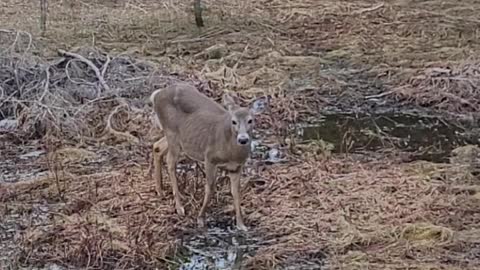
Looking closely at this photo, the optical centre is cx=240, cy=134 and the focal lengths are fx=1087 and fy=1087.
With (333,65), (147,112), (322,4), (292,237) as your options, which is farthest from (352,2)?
(292,237)

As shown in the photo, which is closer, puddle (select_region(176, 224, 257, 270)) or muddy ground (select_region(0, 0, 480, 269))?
puddle (select_region(176, 224, 257, 270))

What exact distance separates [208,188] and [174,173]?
1.62 feet

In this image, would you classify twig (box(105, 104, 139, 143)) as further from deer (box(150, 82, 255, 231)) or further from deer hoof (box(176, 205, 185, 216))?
deer hoof (box(176, 205, 185, 216))

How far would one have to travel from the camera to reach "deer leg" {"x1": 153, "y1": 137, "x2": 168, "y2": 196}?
8.13 m

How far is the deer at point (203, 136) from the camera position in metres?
7.40

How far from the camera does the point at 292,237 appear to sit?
7.27 m

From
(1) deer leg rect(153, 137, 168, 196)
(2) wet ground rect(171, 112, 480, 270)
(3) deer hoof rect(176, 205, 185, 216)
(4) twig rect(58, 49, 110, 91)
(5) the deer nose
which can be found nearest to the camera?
(5) the deer nose

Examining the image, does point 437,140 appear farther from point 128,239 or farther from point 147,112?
point 128,239

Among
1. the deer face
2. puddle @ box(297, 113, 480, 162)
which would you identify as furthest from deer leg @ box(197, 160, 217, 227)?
puddle @ box(297, 113, 480, 162)

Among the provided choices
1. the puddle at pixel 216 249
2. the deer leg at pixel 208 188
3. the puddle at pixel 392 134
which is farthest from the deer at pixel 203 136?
the puddle at pixel 392 134

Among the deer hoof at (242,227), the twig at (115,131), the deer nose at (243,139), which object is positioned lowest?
the deer hoof at (242,227)

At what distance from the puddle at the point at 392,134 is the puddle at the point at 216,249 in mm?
2250

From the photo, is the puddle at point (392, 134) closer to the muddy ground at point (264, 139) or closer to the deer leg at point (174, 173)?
the muddy ground at point (264, 139)

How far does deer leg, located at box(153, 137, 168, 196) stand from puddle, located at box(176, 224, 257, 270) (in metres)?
0.77
